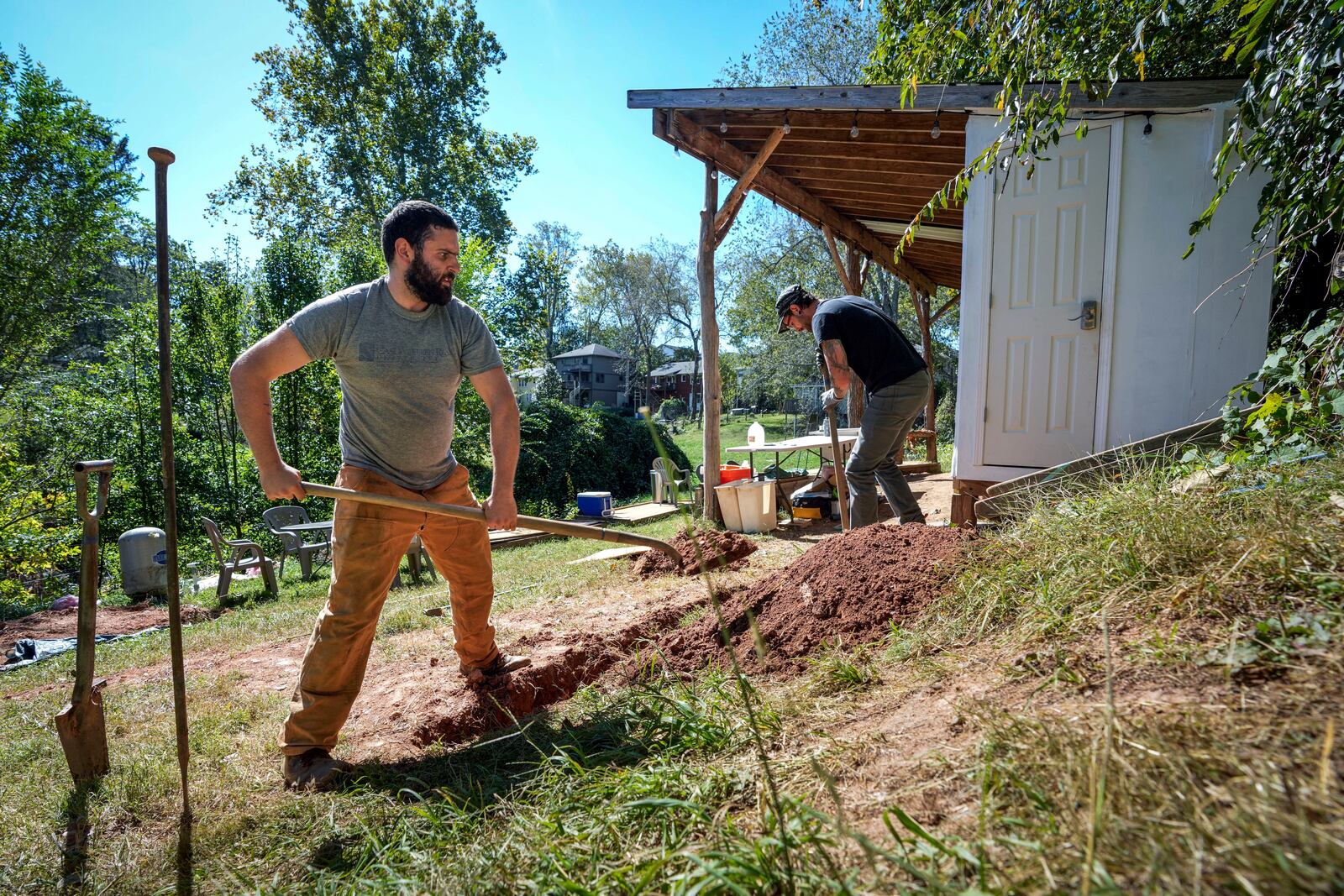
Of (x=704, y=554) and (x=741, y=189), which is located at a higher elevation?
(x=741, y=189)

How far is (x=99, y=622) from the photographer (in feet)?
22.1

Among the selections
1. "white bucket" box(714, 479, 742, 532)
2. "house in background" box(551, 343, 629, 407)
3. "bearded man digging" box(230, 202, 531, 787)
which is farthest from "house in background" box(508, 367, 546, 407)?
"house in background" box(551, 343, 629, 407)

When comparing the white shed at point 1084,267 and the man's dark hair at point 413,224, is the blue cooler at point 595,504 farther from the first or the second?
the man's dark hair at point 413,224

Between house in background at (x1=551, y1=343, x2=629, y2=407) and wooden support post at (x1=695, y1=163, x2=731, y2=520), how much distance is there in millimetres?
38647

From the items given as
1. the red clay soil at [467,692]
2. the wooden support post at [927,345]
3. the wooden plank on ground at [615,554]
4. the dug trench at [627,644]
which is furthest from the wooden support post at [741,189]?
the wooden support post at [927,345]

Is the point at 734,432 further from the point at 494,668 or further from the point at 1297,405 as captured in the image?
the point at 494,668

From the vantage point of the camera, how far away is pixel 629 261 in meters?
44.8

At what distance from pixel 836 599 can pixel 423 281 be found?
2277 mm

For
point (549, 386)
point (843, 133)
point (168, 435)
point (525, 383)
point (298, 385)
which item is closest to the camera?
point (168, 435)

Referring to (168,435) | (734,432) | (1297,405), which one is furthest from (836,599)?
(734,432)

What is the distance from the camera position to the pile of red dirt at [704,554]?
530 cm

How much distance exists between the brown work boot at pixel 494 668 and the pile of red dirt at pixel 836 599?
2.36 ft

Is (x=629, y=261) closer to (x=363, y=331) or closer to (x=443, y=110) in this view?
(x=443, y=110)

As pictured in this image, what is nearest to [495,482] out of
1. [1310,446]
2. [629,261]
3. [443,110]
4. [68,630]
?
[1310,446]
